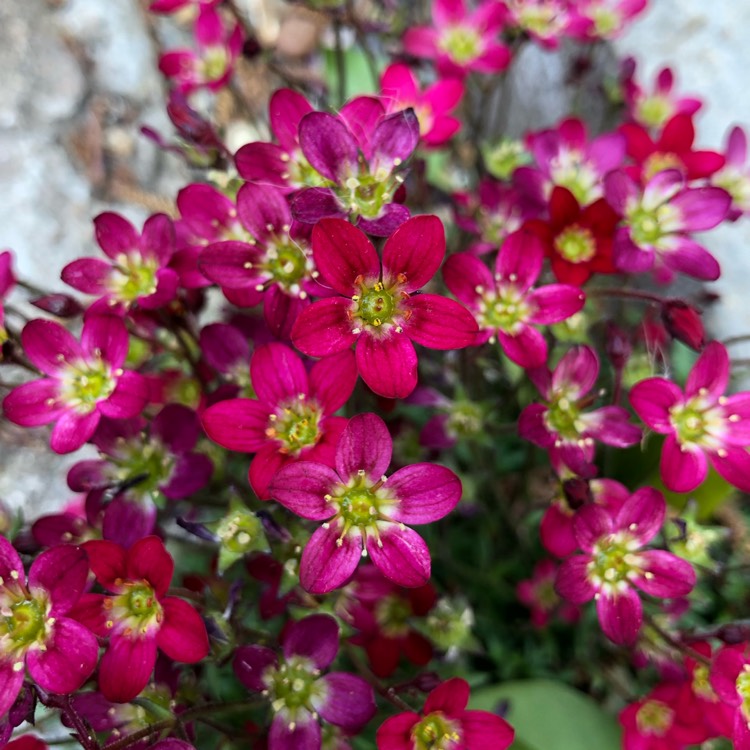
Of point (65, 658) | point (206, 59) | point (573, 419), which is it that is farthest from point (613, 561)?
point (206, 59)

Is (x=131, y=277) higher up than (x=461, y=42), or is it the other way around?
(x=461, y=42)

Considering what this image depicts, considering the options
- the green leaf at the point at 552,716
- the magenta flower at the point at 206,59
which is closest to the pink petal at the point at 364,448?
the green leaf at the point at 552,716

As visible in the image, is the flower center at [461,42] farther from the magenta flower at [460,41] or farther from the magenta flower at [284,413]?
the magenta flower at [284,413]

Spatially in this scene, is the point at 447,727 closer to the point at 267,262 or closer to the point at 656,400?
the point at 656,400

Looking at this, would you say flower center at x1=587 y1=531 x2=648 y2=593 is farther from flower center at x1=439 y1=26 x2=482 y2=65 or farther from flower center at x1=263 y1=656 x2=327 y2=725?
flower center at x1=439 y1=26 x2=482 y2=65

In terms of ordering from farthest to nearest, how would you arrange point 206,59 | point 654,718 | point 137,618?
point 206,59 < point 654,718 < point 137,618

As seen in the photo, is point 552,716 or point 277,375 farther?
point 552,716

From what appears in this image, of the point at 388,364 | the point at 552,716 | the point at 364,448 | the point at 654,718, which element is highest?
the point at 388,364
